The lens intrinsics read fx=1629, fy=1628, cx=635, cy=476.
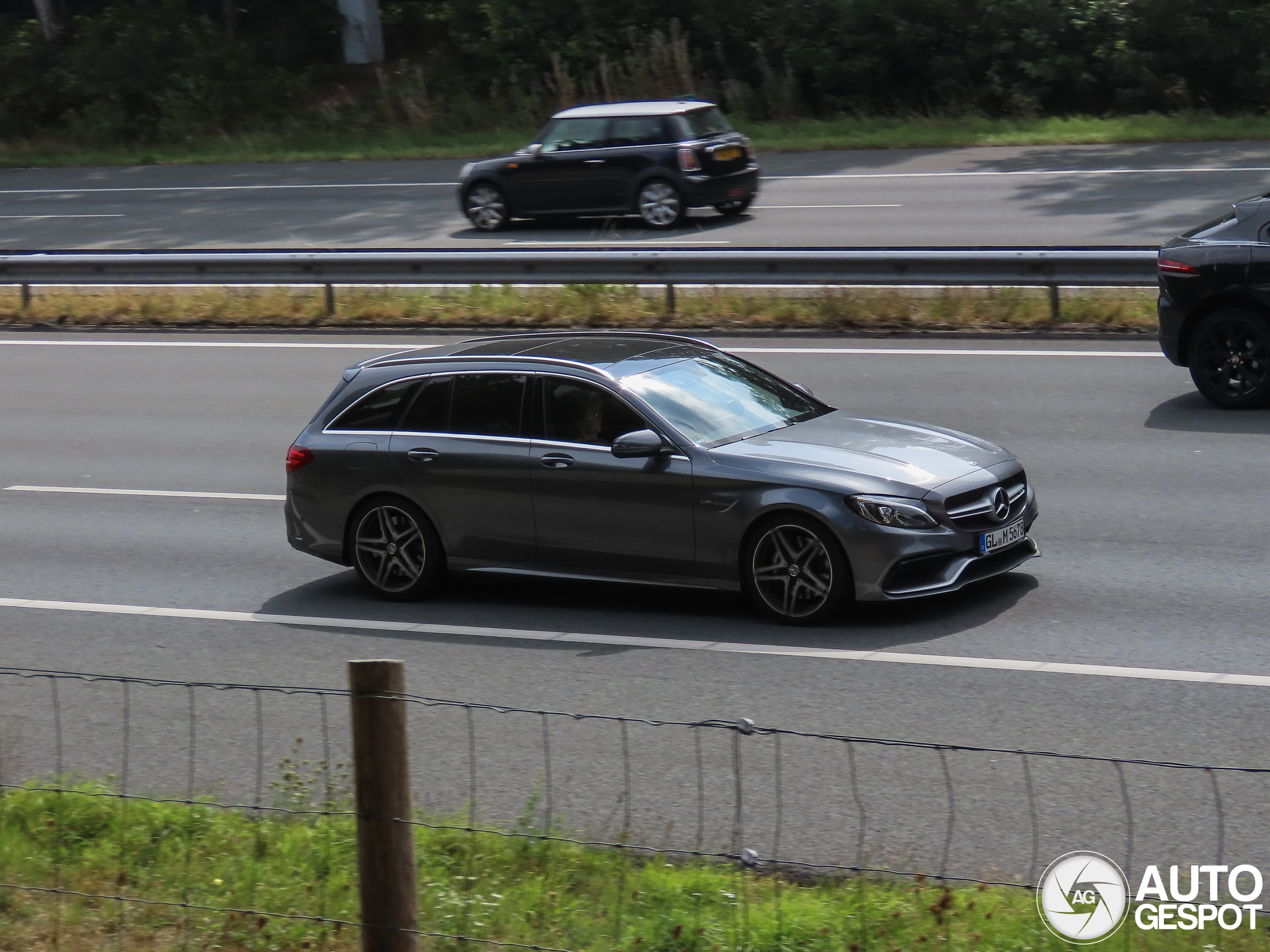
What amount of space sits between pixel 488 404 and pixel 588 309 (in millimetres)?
8920

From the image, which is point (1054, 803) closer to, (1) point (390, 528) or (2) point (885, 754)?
(2) point (885, 754)

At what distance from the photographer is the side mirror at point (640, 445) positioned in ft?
29.8

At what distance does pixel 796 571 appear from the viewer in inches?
348

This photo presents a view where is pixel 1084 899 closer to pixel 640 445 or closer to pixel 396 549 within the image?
pixel 640 445

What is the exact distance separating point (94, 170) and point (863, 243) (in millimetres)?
22674

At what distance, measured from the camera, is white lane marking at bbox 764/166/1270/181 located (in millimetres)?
25250

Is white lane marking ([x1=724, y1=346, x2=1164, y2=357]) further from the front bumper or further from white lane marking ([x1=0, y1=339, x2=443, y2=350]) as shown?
the front bumper

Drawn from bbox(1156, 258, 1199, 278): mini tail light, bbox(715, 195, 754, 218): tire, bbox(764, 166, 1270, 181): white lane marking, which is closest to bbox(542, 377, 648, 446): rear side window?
bbox(1156, 258, 1199, 278): mini tail light

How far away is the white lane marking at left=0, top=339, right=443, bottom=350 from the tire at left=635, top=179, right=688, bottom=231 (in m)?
6.84

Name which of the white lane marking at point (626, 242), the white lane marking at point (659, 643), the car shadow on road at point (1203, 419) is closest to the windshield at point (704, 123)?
the white lane marking at point (626, 242)

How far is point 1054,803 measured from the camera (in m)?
6.19

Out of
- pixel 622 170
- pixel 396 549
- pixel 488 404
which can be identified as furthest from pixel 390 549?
pixel 622 170

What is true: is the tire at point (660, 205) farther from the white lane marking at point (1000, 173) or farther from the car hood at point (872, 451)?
the car hood at point (872, 451)

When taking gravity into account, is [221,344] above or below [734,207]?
below
